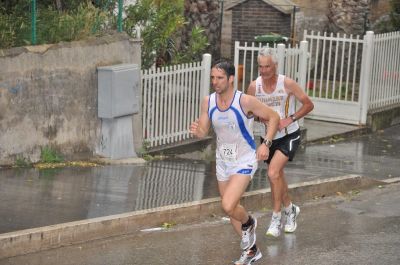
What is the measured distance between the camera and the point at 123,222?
30.1ft

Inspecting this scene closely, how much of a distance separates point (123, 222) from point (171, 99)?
15.8 ft

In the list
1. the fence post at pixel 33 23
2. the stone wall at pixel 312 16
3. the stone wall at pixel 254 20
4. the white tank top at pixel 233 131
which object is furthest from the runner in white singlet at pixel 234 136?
the stone wall at pixel 312 16

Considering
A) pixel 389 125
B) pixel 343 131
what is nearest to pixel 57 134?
pixel 343 131

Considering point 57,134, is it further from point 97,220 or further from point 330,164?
point 330,164

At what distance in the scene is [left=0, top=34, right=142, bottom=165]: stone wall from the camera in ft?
37.0

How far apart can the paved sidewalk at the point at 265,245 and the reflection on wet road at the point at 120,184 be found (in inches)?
20.4

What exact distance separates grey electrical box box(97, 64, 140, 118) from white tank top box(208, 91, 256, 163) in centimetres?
429

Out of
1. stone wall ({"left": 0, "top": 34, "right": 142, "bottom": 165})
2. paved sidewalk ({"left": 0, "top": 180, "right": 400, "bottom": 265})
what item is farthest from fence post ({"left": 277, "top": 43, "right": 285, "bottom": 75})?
paved sidewalk ({"left": 0, "top": 180, "right": 400, "bottom": 265})

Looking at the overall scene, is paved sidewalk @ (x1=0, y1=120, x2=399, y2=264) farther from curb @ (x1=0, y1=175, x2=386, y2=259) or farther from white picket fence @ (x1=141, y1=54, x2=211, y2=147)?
white picket fence @ (x1=141, y1=54, x2=211, y2=147)

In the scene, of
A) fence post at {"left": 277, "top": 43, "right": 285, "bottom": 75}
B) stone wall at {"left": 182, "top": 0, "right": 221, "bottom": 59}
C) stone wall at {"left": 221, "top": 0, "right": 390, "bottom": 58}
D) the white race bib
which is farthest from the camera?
stone wall at {"left": 221, "top": 0, "right": 390, "bottom": 58}

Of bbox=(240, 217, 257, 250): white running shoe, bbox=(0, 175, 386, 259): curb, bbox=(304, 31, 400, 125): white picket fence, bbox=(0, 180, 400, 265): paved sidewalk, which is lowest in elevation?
bbox=(0, 180, 400, 265): paved sidewalk

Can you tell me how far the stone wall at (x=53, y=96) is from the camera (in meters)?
11.3

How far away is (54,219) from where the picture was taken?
29.6 ft

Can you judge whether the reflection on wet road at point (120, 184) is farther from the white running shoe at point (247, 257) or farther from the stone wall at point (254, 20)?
the stone wall at point (254, 20)
